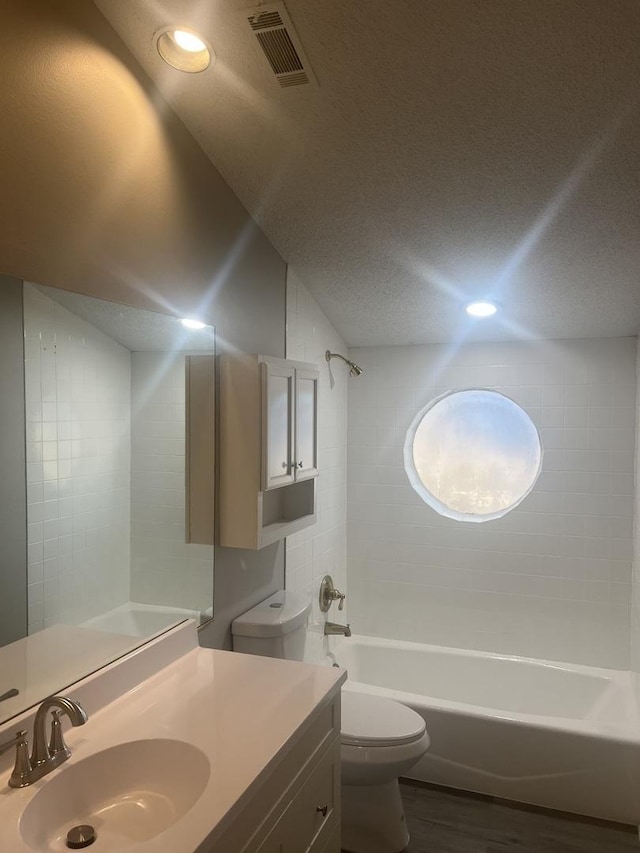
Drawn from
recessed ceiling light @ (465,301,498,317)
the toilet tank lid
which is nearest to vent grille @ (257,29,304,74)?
recessed ceiling light @ (465,301,498,317)

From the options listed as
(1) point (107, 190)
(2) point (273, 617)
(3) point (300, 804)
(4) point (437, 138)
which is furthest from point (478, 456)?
(1) point (107, 190)

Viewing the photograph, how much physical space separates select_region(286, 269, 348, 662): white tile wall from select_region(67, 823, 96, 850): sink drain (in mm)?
1585

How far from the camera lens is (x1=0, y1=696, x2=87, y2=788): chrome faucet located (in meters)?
1.24

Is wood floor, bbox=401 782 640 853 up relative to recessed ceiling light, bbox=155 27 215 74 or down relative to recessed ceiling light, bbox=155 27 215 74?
down

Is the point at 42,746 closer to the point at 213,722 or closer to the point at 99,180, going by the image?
the point at 213,722

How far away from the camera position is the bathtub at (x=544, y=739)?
2.51m

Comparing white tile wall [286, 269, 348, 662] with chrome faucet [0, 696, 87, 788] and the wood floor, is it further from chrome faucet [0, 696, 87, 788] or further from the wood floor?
chrome faucet [0, 696, 87, 788]

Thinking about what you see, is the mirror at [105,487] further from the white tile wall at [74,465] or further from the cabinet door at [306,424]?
the cabinet door at [306,424]

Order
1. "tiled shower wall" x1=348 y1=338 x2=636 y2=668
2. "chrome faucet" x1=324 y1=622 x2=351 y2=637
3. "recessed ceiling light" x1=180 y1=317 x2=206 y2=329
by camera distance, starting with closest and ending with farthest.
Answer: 1. "recessed ceiling light" x1=180 y1=317 x2=206 y2=329
2. "chrome faucet" x1=324 y1=622 x2=351 y2=637
3. "tiled shower wall" x1=348 y1=338 x2=636 y2=668

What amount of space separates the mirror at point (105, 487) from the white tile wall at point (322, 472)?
30.4 inches

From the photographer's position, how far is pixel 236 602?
2348 mm

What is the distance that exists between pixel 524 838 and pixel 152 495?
202 centimetres

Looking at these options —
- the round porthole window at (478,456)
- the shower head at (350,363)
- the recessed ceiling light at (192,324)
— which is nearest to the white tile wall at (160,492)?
the recessed ceiling light at (192,324)

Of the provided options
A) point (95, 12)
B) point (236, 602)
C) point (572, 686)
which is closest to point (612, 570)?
point (572, 686)
